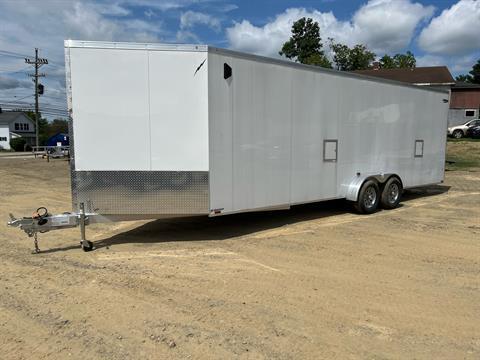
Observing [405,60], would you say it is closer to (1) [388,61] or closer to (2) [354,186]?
(1) [388,61]

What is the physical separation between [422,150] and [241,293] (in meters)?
8.30

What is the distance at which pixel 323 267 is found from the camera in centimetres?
576

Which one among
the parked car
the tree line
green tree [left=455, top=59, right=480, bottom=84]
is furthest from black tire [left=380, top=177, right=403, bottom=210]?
green tree [left=455, top=59, right=480, bottom=84]

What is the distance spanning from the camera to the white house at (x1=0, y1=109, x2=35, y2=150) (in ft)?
262

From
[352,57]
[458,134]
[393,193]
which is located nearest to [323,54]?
[352,57]

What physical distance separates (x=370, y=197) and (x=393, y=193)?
1005 millimetres

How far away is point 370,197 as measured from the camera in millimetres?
9727

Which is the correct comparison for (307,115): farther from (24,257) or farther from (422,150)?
(24,257)

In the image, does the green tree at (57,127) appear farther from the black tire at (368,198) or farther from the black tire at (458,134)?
the black tire at (368,198)

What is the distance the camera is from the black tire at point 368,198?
931 centimetres

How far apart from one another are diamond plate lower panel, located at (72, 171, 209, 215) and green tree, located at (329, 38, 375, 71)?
55758 millimetres

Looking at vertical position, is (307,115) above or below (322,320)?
above

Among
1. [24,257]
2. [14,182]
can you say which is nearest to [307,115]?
[24,257]

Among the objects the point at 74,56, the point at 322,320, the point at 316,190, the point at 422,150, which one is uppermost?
the point at 74,56
